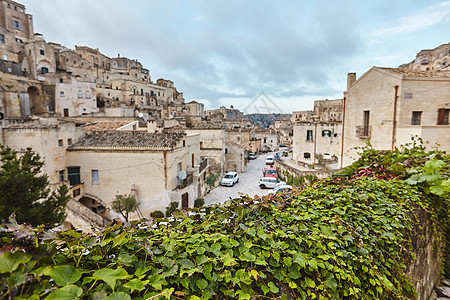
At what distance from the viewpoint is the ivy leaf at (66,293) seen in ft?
3.53

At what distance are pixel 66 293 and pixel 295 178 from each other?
67.4ft

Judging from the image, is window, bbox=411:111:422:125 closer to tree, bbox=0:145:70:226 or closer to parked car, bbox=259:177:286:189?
parked car, bbox=259:177:286:189

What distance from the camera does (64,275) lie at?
1224mm

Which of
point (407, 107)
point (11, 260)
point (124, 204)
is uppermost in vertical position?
point (407, 107)

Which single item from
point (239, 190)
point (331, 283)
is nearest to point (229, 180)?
point (239, 190)

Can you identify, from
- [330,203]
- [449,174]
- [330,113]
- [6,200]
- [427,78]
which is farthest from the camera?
[330,113]

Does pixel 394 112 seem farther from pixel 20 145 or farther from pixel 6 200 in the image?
pixel 20 145

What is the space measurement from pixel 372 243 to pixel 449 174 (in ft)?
11.8

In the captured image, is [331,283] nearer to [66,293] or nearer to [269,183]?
[66,293]

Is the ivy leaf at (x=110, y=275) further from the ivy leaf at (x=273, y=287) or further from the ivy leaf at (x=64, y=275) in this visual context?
the ivy leaf at (x=273, y=287)

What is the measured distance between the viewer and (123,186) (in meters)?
15.0

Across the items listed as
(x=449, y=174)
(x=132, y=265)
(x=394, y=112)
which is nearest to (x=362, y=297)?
(x=132, y=265)

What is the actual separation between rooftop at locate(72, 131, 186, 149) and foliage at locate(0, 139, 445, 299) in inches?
512

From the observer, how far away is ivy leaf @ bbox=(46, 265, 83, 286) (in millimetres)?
1168
